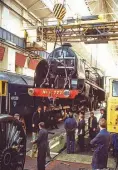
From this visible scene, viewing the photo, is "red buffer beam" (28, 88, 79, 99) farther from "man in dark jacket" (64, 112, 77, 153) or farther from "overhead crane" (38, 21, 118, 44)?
"overhead crane" (38, 21, 118, 44)

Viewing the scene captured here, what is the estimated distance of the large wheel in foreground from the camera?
509cm

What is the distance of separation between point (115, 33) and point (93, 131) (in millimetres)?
8811

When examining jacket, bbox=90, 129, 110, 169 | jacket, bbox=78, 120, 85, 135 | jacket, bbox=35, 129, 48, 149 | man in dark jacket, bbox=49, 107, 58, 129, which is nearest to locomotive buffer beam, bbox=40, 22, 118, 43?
man in dark jacket, bbox=49, 107, 58, 129

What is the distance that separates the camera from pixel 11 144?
17.4 feet

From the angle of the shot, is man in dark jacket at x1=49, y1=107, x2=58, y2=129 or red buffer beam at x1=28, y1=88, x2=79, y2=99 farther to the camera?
Result: man in dark jacket at x1=49, y1=107, x2=58, y2=129

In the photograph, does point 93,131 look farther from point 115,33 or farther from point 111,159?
point 115,33

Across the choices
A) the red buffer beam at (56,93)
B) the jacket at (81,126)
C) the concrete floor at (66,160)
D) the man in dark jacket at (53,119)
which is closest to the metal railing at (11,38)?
the man in dark jacket at (53,119)

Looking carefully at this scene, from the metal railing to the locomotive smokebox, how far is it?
243 inches

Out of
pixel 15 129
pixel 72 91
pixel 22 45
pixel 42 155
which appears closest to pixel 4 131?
pixel 15 129

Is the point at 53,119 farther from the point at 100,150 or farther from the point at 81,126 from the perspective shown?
the point at 100,150

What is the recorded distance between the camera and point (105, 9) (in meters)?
24.8

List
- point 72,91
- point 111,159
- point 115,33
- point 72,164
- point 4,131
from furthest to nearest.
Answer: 1. point 115,33
2. point 72,91
3. point 111,159
4. point 72,164
5. point 4,131

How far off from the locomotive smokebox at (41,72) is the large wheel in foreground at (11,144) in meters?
7.47

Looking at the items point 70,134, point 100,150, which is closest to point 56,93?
point 70,134
